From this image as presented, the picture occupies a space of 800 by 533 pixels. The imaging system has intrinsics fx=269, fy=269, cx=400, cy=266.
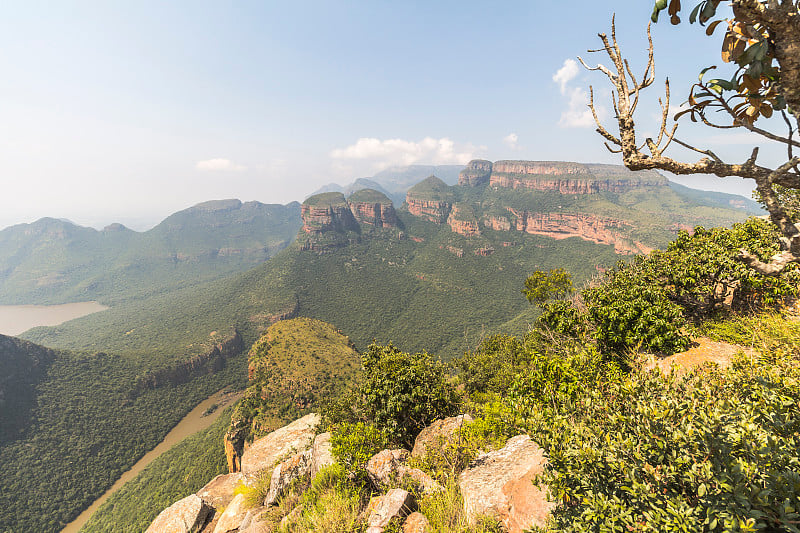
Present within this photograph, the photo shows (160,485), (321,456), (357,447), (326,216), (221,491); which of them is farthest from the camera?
(326,216)

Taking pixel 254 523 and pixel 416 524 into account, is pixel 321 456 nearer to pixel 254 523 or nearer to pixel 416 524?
pixel 254 523

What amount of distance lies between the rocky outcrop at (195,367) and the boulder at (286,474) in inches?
3759

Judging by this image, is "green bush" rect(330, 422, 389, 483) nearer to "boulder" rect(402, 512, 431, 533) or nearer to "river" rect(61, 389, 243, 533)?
"boulder" rect(402, 512, 431, 533)

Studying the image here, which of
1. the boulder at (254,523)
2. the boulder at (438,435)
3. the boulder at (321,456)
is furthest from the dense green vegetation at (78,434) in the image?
the boulder at (438,435)

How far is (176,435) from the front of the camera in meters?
72.4

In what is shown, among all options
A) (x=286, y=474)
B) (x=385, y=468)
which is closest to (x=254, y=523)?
(x=286, y=474)

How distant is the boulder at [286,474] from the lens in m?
12.3

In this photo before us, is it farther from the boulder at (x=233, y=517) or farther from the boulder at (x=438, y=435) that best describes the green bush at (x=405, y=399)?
the boulder at (x=233, y=517)

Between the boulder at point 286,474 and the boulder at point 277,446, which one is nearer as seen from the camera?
the boulder at point 286,474

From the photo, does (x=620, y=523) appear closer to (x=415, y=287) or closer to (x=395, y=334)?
(x=395, y=334)

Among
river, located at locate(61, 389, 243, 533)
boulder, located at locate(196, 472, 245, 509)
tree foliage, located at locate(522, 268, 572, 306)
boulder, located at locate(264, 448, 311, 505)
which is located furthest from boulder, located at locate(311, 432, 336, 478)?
river, located at locate(61, 389, 243, 533)

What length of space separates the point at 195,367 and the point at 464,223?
154572 millimetres

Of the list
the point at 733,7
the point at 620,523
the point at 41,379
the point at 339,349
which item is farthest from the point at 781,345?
the point at 41,379

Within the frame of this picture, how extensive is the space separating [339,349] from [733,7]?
7006 centimetres
